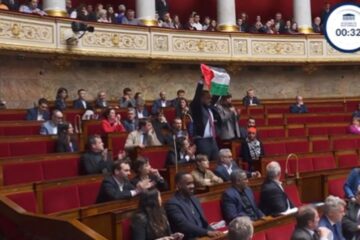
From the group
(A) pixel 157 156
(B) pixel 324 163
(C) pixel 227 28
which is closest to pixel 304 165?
(B) pixel 324 163

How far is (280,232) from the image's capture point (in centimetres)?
356

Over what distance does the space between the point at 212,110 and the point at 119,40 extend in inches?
129

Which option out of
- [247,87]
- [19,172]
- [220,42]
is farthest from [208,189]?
[247,87]

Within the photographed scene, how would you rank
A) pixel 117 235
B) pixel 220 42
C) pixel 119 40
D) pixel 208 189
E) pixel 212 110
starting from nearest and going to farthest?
pixel 117 235, pixel 208 189, pixel 212 110, pixel 119 40, pixel 220 42

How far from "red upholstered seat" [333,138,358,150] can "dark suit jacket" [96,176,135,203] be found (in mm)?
3846

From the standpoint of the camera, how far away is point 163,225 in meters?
3.40

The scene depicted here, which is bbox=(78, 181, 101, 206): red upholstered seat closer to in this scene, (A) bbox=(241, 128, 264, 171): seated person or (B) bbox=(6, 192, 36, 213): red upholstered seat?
(B) bbox=(6, 192, 36, 213): red upholstered seat

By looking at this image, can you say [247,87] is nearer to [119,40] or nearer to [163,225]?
[119,40]

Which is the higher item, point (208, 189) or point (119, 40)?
point (119, 40)

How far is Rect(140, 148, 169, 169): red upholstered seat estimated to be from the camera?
18.2ft

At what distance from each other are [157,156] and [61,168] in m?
1.06

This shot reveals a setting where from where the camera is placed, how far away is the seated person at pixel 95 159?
15.8ft

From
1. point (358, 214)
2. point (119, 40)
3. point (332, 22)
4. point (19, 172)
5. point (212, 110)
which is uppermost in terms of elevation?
point (119, 40)

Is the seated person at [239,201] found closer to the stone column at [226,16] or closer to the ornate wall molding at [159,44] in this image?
the ornate wall molding at [159,44]
